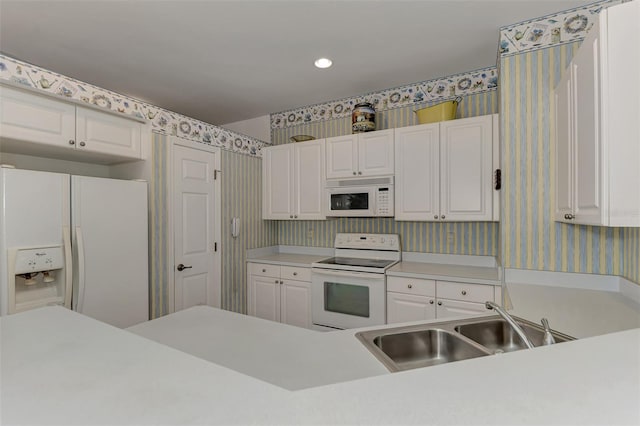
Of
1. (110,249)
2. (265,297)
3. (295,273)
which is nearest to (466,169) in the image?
(295,273)

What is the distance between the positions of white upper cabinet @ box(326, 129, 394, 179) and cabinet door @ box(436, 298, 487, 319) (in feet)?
3.90

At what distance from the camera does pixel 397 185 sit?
9.09ft

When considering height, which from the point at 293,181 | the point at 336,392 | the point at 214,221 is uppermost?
the point at 293,181

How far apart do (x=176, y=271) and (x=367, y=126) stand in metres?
2.19

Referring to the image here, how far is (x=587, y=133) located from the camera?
1.41 metres

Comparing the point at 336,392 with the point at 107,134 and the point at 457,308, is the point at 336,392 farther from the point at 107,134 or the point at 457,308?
the point at 107,134

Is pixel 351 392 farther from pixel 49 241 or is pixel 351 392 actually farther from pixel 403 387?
pixel 49 241

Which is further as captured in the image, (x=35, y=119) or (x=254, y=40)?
(x=254, y=40)

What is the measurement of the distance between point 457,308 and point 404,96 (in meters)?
2.02

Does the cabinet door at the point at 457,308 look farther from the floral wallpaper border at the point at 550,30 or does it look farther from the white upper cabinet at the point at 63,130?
the white upper cabinet at the point at 63,130

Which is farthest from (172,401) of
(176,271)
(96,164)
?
(96,164)

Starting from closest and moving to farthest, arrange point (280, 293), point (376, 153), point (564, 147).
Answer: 1. point (564, 147)
2. point (376, 153)
3. point (280, 293)

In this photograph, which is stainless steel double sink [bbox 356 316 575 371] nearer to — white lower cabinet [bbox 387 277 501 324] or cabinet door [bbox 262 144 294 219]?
white lower cabinet [bbox 387 277 501 324]

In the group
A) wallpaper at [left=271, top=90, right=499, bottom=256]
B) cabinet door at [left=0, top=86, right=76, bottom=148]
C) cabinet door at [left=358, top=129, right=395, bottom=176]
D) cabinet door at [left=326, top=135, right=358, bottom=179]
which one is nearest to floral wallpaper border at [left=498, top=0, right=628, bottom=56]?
wallpaper at [left=271, top=90, right=499, bottom=256]
